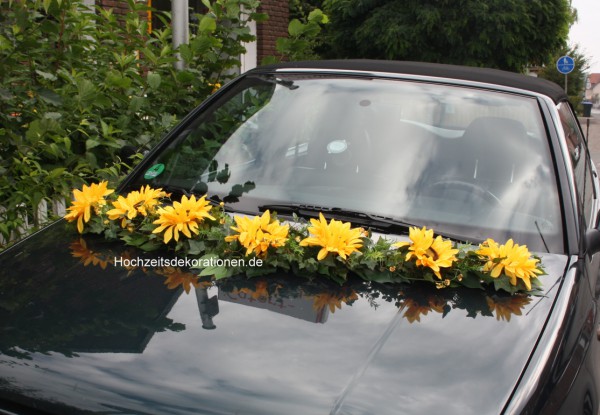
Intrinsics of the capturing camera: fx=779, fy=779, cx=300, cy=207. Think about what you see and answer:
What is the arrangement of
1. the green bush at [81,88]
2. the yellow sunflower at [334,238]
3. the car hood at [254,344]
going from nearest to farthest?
the car hood at [254,344] → the yellow sunflower at [334,238] → the green bush at [81,88]

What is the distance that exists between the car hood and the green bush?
6.63 feet

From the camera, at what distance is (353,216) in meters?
2.81

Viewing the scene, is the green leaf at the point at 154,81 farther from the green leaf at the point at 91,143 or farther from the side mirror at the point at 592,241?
the side mirror at the point at 592,241

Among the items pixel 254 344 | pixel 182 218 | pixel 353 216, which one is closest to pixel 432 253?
pixel 353 216

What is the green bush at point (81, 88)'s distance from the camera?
14.5ft

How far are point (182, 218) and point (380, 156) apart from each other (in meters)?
0.80

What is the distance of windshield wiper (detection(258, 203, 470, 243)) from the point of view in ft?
8.96

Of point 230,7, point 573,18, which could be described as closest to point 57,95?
point 230,7

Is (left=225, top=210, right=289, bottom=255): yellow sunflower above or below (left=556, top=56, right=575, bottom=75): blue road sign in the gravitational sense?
above

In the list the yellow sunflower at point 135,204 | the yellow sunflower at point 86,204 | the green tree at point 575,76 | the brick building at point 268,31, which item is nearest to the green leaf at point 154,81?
the yellow sunflower at point 86,204

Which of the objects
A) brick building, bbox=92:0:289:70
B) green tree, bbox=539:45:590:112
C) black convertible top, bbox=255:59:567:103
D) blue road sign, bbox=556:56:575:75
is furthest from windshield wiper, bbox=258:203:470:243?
green tree, bbox=539:45:590:112

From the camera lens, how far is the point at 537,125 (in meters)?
3.05

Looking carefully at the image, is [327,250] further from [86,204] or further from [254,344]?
[86,204]

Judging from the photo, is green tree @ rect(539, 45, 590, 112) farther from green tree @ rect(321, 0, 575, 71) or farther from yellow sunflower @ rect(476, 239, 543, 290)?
yellow sunflower @ rect(476, 239, 543, 290)
